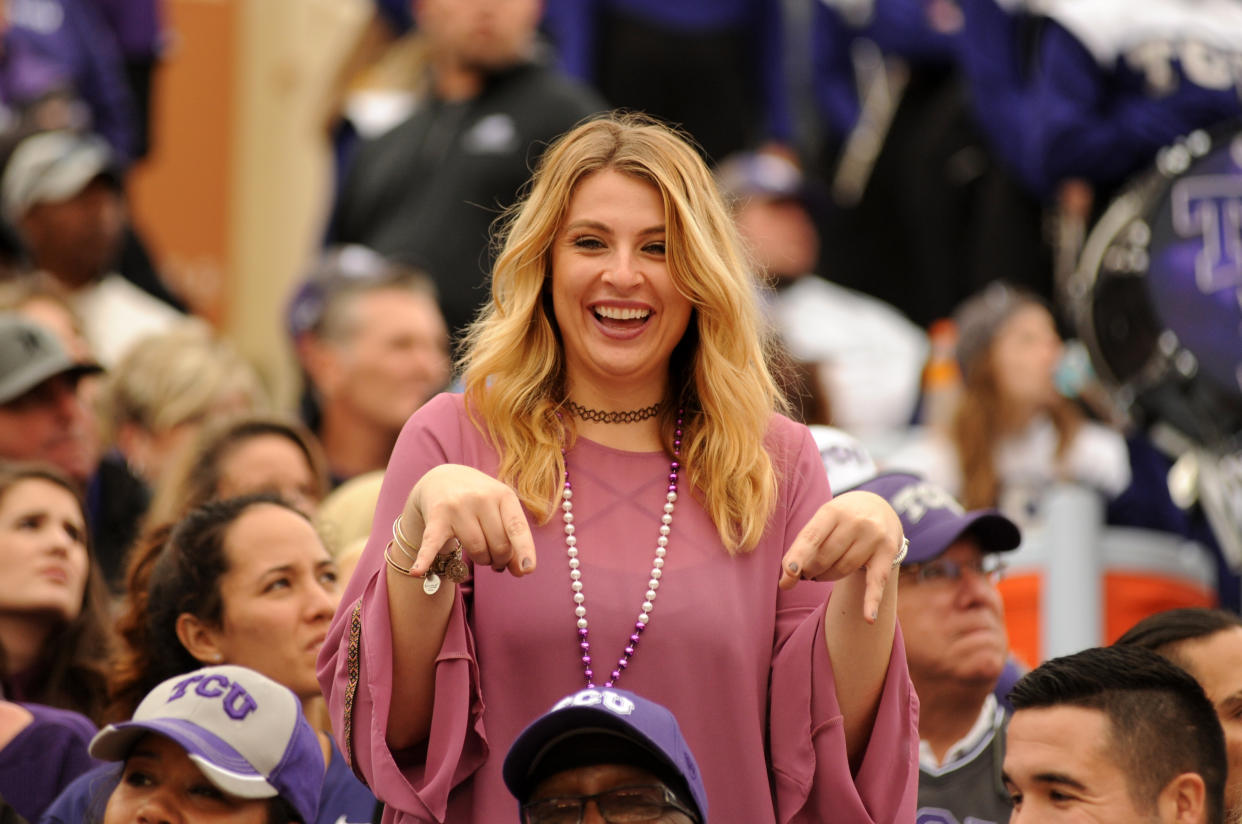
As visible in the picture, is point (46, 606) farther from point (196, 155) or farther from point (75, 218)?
point (196, 155)

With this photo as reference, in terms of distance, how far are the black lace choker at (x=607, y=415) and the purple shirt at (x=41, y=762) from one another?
141cm

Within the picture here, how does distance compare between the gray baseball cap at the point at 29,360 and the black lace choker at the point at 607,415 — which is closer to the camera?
the black lace choker at the point at 607,415

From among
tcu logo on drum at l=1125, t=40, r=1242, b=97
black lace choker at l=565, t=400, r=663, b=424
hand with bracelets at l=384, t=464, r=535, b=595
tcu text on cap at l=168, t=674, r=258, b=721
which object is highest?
tcu logo on drum at l=1125, t=40, r=1242, b=97

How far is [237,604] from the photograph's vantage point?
439 centimetres

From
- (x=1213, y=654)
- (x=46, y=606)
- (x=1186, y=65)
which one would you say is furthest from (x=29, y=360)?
(x=1186, y=65)

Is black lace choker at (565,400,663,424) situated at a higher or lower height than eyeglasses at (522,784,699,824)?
higher

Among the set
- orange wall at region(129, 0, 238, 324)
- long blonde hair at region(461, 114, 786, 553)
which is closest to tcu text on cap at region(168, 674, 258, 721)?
long blonde hair at region(461, 114, 786, 553)

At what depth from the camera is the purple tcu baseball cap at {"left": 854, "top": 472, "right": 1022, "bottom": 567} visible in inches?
171

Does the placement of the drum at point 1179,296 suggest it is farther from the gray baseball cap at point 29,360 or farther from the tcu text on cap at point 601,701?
the tcu text on cap at point 601,701

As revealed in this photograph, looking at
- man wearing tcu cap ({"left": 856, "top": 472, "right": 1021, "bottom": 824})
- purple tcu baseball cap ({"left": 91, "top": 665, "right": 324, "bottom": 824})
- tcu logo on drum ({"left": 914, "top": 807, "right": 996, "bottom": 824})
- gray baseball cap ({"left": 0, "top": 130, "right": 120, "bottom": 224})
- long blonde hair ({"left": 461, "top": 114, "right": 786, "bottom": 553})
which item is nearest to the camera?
long blonde hair ({"left": 461, "top": 114, "right": 786, "bottom": 553})

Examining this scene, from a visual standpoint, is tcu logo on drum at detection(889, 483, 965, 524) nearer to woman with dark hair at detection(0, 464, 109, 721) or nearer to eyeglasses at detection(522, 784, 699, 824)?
eyeglasses at detection(522, 784, 699, 824)

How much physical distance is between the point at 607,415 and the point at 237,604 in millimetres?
1249

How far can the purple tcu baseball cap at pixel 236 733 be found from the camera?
3.73 m

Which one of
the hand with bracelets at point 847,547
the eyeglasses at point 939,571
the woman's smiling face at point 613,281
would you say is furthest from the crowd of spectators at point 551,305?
the hand with bracelets at point 847,547
